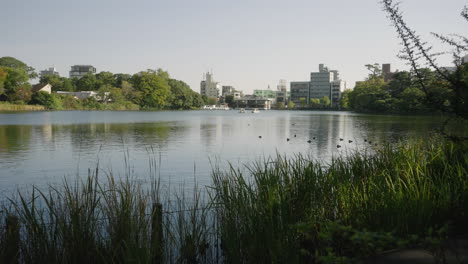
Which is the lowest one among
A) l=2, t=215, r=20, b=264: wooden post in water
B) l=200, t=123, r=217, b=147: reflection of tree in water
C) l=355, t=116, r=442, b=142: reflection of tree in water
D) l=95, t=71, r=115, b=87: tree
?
l=200, t=123, r=217, b=147: reflection of tree in water

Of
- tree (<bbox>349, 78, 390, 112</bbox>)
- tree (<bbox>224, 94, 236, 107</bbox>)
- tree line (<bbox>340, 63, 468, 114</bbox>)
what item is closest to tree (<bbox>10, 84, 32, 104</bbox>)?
tree line (<bbox>340, 63, 468, 114</bbox>)

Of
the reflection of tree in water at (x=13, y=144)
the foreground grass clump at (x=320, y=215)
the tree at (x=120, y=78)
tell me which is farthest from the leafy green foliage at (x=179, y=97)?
the foreground grass clump at (x=320, y=215)

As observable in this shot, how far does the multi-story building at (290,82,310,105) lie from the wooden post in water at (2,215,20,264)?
7047 inches

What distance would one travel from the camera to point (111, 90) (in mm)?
91000

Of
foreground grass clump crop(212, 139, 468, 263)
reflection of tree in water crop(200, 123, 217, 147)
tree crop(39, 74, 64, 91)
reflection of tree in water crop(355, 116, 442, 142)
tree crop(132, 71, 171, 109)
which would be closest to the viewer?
foreground grass clump crop(212, 139, 468, 263)

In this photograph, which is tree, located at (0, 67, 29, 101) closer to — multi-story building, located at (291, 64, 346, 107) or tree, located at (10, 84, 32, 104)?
tree, located at (10, 84, 32, 104)

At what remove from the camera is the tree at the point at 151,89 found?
97.7 m

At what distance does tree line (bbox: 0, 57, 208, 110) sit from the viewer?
69.8m

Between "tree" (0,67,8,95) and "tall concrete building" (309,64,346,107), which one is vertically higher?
"tall concrete building" (309,64,346,107)

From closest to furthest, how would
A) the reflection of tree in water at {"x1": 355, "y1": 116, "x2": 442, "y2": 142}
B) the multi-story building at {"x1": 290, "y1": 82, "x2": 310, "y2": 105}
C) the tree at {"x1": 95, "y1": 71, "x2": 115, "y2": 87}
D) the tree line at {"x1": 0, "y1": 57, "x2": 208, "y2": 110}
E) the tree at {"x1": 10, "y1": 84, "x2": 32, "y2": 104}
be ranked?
the reflection of tree in water at {"x1": 355, "y1": 116, "x2": 442, "y2": 142} < the tree at {"x1": 10, "y1": 84, "x2": 32, "y2": 104} < the tree line at {"x1": 0, "y1": 57, "x2": 208, "y2": 110} < the tree at {"x1": 95, "y1": 71, "x2": 115, "y2": 87} < the multi-story building at {"x1": 290, "y1": 82, "x2": 310, "y2": 105}

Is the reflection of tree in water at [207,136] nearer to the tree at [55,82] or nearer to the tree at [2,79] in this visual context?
the tree at [2,79]

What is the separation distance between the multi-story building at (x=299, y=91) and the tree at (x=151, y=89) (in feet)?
304

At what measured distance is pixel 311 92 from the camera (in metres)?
180

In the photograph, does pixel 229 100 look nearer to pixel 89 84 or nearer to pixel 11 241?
pixel 89 84
